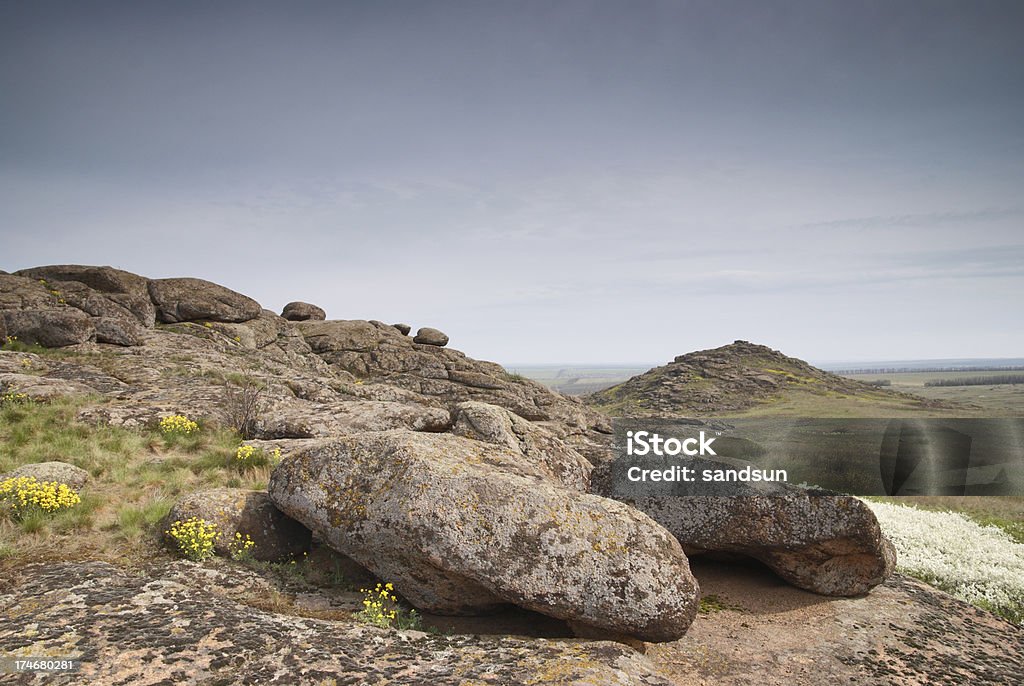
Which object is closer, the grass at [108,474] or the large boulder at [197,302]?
the grass at [108,474]

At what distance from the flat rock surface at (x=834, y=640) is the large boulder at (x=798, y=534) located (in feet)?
1.81

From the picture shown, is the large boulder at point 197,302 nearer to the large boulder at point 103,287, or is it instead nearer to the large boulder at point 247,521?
the large boulder at point 103,287

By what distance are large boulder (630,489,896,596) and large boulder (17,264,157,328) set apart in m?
29.7

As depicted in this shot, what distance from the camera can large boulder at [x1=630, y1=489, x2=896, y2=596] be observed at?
13.0 metres

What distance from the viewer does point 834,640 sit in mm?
11461

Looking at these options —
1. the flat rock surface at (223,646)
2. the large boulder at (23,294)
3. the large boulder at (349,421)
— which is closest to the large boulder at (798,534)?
the flat rock surface at (223,646)

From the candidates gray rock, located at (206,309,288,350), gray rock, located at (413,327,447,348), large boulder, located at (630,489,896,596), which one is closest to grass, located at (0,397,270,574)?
large boulder, located at (630,489,896,596)

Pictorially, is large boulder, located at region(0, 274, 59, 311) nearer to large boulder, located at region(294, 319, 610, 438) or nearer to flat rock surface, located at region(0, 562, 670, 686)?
large boulder, located at region(294, 319, 610, 438)

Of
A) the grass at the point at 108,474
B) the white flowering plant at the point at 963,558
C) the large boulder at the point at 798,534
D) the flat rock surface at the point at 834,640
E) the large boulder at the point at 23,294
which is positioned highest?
the large boulder at the point at 23,294

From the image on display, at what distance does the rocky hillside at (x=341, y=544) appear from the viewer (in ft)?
24.3

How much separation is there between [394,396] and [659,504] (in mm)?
14126

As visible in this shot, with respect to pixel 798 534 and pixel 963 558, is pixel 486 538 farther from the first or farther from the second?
pixel 963 558

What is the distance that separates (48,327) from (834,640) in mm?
30024

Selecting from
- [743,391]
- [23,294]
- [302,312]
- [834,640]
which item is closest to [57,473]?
[834,640]
